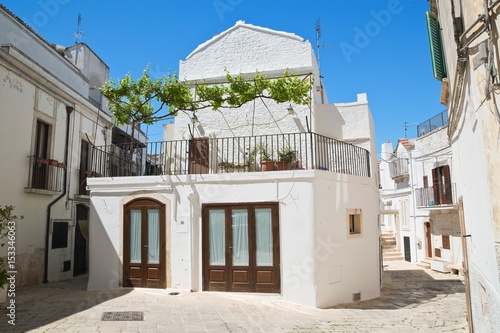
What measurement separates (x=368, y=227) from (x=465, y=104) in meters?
5.33

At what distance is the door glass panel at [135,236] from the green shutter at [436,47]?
310 inches

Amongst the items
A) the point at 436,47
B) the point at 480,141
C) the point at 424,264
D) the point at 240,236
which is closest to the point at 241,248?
the point at 240,236

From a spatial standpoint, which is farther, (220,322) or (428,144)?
(428,144)

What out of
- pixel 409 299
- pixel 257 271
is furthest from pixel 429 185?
pixel 257 271

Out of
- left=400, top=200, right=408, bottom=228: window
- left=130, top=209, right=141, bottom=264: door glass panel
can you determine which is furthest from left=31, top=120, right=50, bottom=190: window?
left=400, top=200, right=408, bottom=228: window

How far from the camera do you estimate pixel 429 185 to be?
2031 cm

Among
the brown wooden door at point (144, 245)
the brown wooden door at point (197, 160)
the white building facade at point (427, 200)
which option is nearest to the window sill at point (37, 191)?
the brown wooden door at point (144, 245)

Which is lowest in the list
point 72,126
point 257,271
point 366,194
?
point 257,271

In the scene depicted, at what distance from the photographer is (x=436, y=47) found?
24.6ft

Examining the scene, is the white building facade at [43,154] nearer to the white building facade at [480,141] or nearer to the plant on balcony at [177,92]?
the plant on balcony at [177,92]

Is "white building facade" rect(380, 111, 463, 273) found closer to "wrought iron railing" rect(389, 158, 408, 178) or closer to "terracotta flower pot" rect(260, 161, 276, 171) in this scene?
"wrought iron railing" rect(389, 158, 408, 178)

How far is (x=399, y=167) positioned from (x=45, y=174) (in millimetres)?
20737

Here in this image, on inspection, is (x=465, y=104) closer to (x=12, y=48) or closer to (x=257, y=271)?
(x=257, y=271)

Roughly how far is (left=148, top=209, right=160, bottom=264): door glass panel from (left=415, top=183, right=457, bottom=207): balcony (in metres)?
15.1
